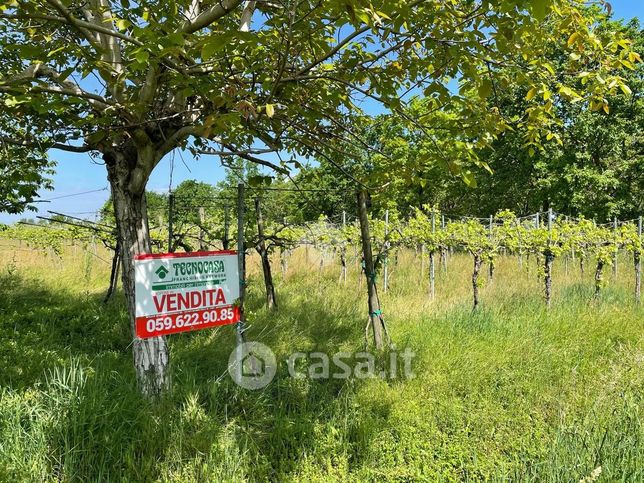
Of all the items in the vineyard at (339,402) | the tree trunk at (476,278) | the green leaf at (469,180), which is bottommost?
the vineyard at (339,402)

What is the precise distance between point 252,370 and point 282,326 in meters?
1.50

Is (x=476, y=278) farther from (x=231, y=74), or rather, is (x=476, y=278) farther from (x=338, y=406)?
(x=231, y=74)

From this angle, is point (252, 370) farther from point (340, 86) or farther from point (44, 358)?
point (340, 86)

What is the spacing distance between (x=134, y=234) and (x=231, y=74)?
59.2 inches

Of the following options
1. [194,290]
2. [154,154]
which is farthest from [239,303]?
[154,154]

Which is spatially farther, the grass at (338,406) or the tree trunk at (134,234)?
the tree trunk at (134,234)

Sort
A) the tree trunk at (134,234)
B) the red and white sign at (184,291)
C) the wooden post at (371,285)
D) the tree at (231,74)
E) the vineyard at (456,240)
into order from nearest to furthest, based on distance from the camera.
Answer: the tree at (231,74)
the red and white sign at (184,291)
the tree trunk at (134,234)
the wooden post at (371,285)
the vineyard at (456,240)

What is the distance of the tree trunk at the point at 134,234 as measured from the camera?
3.18 m

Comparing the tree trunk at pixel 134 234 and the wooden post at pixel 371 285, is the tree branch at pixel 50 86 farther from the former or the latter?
the wooden post at pixel 371 285

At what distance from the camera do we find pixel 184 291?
326 cm

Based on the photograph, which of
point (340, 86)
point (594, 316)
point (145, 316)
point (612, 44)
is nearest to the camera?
point (612, 44)

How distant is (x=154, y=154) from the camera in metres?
3.24

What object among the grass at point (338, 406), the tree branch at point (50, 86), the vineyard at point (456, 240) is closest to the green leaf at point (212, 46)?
the tree branch at point (50, 86)

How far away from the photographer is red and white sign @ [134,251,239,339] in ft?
9.87
